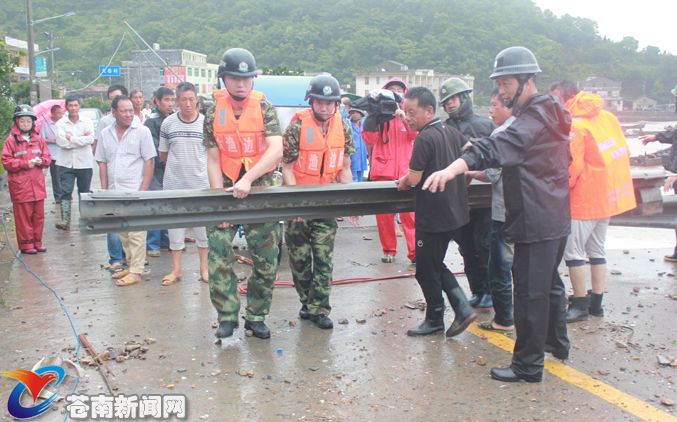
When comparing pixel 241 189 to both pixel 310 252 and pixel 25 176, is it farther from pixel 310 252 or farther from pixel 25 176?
pixel 25 176

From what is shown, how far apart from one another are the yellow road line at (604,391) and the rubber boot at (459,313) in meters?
0.29

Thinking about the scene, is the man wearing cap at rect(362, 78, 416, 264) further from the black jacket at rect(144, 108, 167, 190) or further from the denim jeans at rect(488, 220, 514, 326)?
the black jacket at rect(144, 108, 167, 190)

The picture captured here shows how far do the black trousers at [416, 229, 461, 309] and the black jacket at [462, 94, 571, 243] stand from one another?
754 mm

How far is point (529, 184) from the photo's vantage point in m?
4.06

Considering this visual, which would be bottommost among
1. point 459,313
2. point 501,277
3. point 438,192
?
point 459,313

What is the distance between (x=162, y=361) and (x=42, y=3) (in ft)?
267

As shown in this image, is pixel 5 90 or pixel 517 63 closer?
pixel 517 63

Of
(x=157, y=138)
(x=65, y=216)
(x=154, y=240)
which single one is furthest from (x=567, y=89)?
(x=65, y=216)

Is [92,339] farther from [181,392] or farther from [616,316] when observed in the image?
[616,316]

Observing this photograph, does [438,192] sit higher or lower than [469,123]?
lower

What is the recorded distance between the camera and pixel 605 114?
535 centimetres

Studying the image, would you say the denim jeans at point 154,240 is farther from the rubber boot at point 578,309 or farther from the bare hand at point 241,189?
the rubber boot at point 578,309

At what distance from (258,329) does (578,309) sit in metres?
2.60

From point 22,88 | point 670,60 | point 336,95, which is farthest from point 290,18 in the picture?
point 336,95
